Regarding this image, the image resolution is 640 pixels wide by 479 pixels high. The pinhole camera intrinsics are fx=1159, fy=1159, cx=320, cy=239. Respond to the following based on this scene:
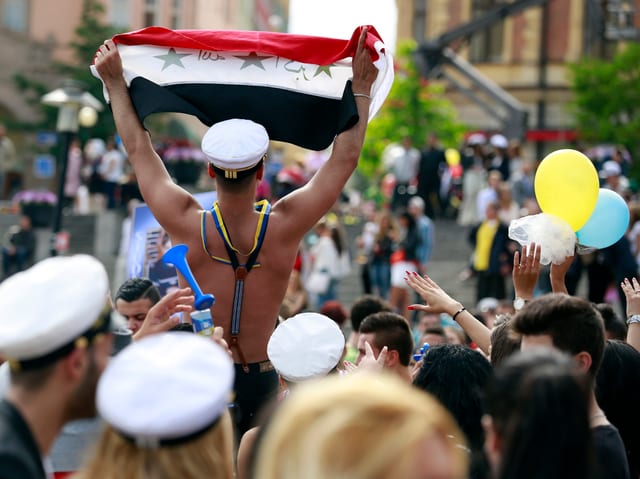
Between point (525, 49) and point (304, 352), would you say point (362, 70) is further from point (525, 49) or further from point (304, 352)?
point (525, 49)

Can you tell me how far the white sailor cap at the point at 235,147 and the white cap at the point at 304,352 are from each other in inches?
29.3

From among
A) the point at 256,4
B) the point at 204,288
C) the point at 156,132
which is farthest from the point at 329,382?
the point at 256,4

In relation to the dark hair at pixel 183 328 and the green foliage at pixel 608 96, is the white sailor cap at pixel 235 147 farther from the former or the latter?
the green foliage at pixel 608 96

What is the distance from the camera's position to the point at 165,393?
246 centimetres

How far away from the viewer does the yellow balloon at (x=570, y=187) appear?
5270 millimetres

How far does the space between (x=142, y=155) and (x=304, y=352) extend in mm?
1200

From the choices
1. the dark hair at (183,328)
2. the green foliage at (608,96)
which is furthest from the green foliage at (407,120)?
the dark hair at (183,328)

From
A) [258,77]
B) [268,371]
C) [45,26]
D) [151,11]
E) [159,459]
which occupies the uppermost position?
[151,11]

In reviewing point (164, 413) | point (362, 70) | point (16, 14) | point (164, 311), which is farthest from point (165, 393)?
point (16, 14)

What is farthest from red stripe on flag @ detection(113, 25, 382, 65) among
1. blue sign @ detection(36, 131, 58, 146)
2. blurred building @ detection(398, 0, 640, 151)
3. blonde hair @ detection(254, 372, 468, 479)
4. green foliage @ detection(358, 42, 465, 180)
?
blurred building @ detection(398, 0, 640, 151)

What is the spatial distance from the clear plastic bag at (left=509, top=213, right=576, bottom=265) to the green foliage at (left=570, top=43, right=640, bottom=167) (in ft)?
97.1

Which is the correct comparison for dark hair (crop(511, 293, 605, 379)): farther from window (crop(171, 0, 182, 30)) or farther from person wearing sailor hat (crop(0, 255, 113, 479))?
window (crop(171, 0, 182, 30))

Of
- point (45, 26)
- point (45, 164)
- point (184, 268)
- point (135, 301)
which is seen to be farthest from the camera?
point (45, 26)

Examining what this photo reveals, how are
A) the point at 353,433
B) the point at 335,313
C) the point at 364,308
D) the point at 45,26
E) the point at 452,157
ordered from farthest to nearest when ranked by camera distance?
the point at 45,26
the point at 452,157
the point at 335,313
the point at 364,308
the point at 353,433
